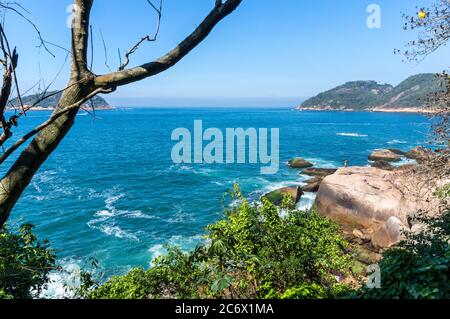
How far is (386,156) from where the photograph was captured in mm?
48781

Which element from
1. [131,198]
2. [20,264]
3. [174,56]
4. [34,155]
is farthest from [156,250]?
[174,56]

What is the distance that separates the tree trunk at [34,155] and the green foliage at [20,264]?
6845mm

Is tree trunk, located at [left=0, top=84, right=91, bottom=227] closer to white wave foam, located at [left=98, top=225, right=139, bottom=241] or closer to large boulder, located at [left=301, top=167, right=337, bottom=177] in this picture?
white wave foam, located at [left=98, top=225, right=139, bottom=241]

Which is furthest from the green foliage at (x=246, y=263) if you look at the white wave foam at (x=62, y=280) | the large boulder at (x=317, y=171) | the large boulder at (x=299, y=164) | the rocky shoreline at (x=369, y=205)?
the large boulder at (x=299, y=164)

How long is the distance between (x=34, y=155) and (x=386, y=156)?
54.2 metres

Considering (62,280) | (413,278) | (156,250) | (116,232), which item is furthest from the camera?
(116,232)

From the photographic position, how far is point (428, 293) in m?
4.65

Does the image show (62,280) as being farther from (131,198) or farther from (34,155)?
(34,155)

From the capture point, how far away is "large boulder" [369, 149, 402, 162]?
1879 inches

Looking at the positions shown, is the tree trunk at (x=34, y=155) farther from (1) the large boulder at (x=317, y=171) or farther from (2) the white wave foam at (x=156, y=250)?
(1) the large boulder at (x=317, y=171)

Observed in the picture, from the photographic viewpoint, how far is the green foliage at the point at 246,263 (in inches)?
303

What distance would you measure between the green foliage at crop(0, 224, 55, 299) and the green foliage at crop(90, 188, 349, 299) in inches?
83.3

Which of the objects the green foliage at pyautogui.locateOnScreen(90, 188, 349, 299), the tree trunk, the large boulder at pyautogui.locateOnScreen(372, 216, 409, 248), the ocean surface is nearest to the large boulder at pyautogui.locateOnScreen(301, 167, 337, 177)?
the ocean surface

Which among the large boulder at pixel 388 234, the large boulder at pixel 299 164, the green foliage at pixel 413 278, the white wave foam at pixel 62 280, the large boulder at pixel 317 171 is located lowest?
the white wave foam at pixel 62 280
